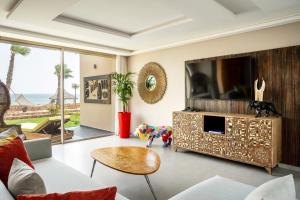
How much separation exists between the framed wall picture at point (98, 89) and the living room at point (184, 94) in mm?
1310

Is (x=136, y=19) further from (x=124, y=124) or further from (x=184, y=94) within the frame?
(x=124, y=124)

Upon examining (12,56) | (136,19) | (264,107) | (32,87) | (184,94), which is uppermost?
(136,19)

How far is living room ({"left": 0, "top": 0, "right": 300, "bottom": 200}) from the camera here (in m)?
2.42

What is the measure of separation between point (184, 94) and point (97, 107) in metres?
3.29

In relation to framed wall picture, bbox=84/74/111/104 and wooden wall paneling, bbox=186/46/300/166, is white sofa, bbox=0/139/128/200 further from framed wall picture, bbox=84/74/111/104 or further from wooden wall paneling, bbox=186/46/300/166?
framed wall picture, bbox=84/74/111/104

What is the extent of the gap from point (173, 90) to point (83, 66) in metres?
3.71

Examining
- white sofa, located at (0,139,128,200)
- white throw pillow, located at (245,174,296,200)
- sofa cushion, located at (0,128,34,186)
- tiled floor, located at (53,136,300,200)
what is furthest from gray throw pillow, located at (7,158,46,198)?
tiled floor, located at (53,136,300,200)

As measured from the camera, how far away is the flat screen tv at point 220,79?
360 centimetres

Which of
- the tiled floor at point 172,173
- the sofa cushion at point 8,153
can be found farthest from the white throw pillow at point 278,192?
the sofa cushion at point 8,153

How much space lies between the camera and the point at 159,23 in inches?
145

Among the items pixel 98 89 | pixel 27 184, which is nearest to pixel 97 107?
pixel 98 89

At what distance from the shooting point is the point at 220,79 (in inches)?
154

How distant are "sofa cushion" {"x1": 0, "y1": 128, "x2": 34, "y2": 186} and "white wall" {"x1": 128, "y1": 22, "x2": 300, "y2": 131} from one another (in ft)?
11.3

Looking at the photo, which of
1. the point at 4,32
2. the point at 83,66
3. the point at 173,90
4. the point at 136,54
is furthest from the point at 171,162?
the point at 83,66
